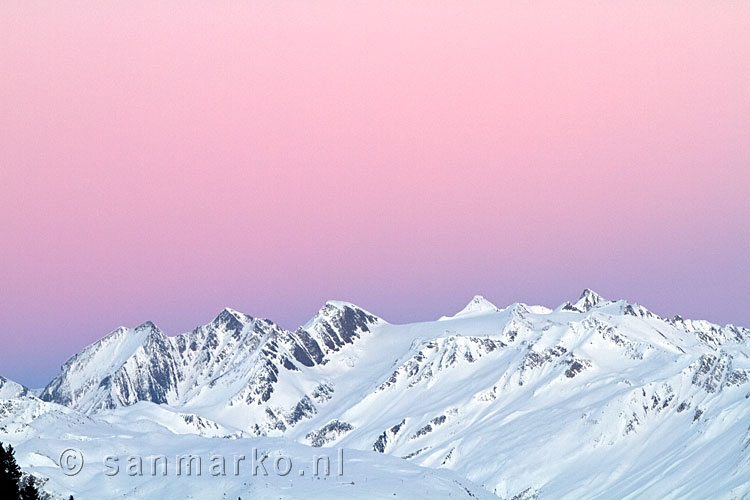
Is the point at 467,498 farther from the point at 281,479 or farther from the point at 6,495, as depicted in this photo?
the point at 6,495

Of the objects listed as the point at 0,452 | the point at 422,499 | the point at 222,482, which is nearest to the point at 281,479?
the point at 222,482

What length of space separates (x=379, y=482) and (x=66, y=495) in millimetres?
45736

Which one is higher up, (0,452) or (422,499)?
(0,452)

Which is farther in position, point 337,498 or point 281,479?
point 281,479

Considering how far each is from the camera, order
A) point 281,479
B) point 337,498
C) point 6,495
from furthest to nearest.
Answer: point 281,479, point 337,498, point 6,495

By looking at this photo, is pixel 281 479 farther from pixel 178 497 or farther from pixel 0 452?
pixel 0 452

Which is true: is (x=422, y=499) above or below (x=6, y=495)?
below

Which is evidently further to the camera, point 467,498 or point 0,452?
point 467,498

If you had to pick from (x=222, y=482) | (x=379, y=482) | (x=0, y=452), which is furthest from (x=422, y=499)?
(x=0, y=452)

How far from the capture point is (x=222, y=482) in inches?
7756

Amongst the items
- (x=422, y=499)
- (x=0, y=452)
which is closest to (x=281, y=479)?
(x=422, y=499)

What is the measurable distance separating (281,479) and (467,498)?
1077 inches

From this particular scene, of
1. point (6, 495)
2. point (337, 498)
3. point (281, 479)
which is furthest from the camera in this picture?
point (281, 479)

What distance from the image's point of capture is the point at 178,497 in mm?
193750
